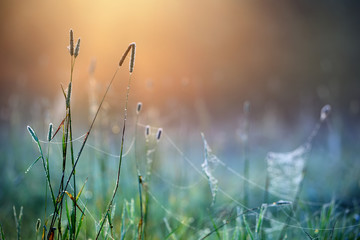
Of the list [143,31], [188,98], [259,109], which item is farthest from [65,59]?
[259,109]

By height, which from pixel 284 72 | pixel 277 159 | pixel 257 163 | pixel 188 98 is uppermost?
pixel 284 72

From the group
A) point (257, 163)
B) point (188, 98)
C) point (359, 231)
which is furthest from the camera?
point (188, 98)

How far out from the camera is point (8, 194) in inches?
89.7

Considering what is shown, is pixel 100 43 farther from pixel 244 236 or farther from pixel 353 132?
pixel 244 236

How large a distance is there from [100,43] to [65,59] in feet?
1.69

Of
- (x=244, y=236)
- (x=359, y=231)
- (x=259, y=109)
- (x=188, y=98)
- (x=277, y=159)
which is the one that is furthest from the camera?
(x=259, y=109)

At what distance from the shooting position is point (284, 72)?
19.0 ft

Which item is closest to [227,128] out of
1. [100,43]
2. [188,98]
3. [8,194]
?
[188,98]

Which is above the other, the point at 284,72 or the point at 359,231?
the point at 284,72

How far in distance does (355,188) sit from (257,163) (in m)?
1.15

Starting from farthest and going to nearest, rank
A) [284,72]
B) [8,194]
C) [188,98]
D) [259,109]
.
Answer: [284,72] → [259,109] → [188,98] → [8,194]

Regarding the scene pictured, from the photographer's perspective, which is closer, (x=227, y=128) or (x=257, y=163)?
(x=257, y=163)

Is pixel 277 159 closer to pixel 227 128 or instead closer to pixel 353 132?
pixel 227 128

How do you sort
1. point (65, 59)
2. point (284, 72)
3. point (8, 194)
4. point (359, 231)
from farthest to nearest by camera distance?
point (284, 72) < point (65, 59) < point (8, 194) < point (359, 231)
